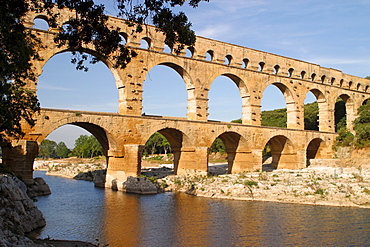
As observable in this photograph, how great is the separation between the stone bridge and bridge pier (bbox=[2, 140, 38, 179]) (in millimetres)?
46

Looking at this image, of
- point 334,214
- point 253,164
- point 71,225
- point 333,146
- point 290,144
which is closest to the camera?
point 71,225

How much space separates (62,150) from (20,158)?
298ft

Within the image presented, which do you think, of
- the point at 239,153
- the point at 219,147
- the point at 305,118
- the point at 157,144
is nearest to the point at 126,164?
the point at 239,153

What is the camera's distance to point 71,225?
1465 cm

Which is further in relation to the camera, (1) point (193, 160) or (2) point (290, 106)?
(2) point (290, 106)

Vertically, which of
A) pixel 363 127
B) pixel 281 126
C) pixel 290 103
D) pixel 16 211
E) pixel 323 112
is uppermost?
pixel 290 103

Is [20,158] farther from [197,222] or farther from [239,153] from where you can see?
[239,153]

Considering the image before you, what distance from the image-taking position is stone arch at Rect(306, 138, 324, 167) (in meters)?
35.7

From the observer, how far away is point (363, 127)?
3512 cm

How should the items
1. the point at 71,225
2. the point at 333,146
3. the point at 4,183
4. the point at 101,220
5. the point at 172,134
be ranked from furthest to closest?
the point at 333,146, the point at 172,134, the point at 101,220, the point at 71,225, the point at 4,183

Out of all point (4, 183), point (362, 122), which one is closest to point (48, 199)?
point (4, 183)

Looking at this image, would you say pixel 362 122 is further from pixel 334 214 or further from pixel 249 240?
pixel 249 240

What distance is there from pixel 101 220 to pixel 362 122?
3064 centimetres

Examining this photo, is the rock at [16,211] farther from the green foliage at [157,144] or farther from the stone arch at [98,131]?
the green foliage at [157,144]
